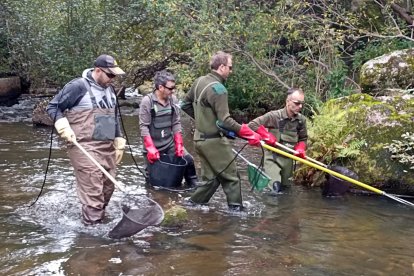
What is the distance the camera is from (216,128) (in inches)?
290

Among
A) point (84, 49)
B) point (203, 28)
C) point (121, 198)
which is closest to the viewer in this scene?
point (121, 198)

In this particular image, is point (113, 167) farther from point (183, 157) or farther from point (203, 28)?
point (203, 28)

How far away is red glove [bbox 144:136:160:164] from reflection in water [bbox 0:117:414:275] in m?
0.56

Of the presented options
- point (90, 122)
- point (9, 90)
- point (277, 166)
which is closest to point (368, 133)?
point (277, 166)

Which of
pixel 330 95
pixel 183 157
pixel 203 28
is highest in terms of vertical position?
pixel 203 28

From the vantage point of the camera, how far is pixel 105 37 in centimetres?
2048

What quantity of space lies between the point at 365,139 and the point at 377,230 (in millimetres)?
2465

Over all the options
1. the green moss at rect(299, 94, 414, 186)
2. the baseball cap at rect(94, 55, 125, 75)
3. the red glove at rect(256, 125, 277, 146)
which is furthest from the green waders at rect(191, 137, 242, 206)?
the green moss at rect(299, 94, 414, 186)

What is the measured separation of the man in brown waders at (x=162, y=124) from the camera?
870 cm

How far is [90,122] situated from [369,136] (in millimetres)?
4735

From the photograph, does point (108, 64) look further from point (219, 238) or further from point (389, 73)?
point (389, 73)

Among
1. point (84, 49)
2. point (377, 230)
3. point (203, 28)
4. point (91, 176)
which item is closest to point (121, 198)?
point (91, 176)

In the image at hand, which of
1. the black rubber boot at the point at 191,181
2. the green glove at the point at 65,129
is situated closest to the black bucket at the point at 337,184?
the black rubber boot at the point at 191,181

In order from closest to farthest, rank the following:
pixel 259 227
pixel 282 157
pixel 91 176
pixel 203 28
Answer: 1. pixel 91 176
2. pixel 259 227
3. pixel 282 157
4. pixel 203 28
